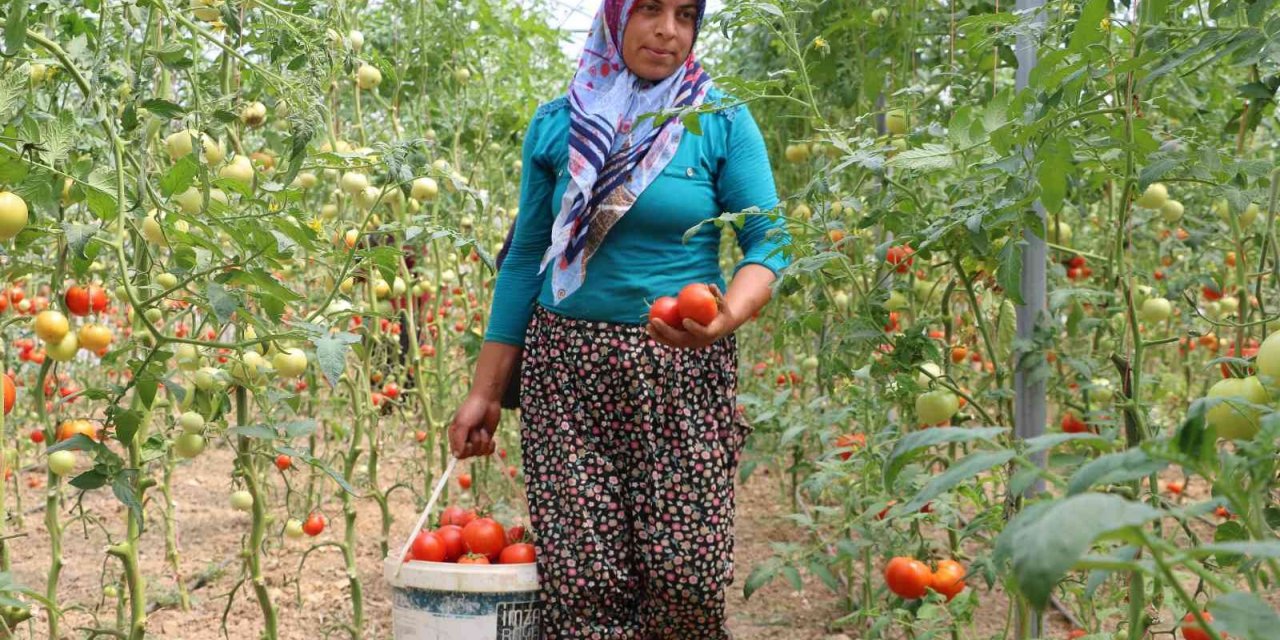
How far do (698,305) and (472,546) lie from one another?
0.68 metres

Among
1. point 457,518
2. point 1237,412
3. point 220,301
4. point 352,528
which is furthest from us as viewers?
point 352,528

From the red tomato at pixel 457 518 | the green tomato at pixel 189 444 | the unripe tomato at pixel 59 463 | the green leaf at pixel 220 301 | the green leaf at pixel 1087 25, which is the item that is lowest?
the red tomato at pixel 457 518

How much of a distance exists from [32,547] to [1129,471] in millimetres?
3664

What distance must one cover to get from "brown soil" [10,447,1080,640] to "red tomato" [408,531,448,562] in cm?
55

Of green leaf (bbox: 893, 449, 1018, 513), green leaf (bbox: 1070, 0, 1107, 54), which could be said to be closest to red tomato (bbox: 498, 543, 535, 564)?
green leaf (bbox: 1070, 0, 1107, 54)

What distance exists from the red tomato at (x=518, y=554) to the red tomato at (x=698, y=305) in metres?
0.58

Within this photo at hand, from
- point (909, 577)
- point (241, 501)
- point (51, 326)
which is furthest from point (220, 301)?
point (241, 501)

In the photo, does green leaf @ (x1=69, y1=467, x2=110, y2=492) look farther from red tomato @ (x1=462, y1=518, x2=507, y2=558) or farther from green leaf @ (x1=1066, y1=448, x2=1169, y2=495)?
green leaf @ (x1=1066, y1=448, x2=1169, y2=495)

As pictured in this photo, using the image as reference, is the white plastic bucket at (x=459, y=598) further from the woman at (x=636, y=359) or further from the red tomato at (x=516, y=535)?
the red tomato at (x=516, y=535)

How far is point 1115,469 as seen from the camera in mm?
626

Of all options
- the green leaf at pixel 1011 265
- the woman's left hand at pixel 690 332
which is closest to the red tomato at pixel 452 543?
the woman's left hand at pixel 690 332

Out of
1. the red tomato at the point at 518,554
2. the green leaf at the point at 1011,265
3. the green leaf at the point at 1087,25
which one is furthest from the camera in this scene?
the red tomato at the point at 518,554

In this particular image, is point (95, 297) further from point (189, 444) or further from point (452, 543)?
point (452, 543)

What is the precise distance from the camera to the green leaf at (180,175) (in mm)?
1280
